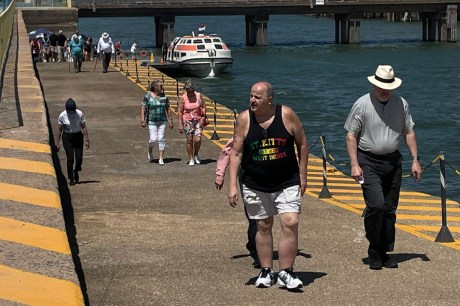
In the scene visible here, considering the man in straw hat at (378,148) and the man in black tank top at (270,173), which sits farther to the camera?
the man in straw hat at (378,148)

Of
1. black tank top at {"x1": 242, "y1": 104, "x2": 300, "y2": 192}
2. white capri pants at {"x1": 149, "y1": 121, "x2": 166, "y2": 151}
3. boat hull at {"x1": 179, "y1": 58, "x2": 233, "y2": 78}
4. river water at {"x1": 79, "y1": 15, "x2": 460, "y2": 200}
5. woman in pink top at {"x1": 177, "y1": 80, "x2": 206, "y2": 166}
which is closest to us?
black tank top at {"x1": 242, "y1": 104, "x2": 300, "y2": 192}

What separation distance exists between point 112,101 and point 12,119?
14942mm

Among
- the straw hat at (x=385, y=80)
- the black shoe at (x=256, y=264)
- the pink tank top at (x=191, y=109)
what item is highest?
the straw hat at (x=385, y=80)

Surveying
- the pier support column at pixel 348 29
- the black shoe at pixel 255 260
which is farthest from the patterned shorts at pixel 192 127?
the pier support column at pixel 348 29

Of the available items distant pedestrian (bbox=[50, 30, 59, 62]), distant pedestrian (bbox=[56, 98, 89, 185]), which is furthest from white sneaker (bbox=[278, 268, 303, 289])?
distant pedestrian (bbox=[50, 30, 59, 62])

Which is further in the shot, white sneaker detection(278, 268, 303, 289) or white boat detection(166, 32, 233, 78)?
white boat detection(166, 32, 233, 78)

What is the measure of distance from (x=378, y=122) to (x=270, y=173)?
1456mm

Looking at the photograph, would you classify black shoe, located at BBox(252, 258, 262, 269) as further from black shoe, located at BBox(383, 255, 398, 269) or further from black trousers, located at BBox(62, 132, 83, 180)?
black trousers, located at BBox(62, 132, 83, 180)

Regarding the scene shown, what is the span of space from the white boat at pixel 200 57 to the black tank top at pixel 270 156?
2145 inches

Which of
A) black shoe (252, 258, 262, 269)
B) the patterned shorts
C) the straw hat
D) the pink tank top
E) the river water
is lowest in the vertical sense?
the river water

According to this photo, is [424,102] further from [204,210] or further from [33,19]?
[204,210]

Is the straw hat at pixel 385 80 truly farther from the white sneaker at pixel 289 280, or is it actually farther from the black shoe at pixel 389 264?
the white sneaker at pixel 289 280

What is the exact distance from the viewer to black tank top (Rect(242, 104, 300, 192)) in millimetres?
9055

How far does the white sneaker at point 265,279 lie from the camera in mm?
9250
